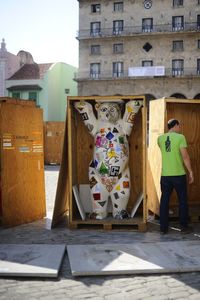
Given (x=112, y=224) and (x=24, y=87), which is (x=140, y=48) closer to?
(x=24, y=87)

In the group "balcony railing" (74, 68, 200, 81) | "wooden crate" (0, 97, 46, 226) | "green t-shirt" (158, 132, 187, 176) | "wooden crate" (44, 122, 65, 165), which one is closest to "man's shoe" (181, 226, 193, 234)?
"green t-shirt" (158, 132, 187, 176)

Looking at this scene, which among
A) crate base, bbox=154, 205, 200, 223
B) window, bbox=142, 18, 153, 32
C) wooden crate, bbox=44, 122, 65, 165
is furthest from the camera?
window, bbox=142, 18, 153, 32

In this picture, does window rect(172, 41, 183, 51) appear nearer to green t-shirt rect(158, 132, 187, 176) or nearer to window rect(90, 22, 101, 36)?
window rect(90, 22, 101, 36)

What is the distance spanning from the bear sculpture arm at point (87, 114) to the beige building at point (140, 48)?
33768 millimetres

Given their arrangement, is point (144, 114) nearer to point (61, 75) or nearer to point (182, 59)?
point (182, 59)

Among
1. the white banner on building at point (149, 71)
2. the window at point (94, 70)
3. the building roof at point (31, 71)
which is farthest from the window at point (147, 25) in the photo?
the building roof at point (31, 71)

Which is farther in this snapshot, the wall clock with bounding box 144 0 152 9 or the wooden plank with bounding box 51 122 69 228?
the wall clock with bounding box 144 0 152 9

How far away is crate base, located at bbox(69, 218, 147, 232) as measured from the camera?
6941mm

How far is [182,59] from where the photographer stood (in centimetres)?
4084

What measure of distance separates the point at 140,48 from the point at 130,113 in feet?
118

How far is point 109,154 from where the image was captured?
6.99 metres

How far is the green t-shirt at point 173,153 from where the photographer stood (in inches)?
262

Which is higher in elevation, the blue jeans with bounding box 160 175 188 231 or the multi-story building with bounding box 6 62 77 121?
the multi-story building with bounding box 6 62 77 121

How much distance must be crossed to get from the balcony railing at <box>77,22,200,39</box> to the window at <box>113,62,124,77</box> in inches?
115
